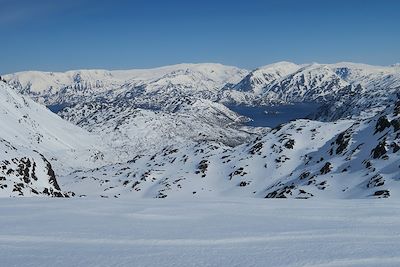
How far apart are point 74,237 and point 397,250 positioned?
7.17m

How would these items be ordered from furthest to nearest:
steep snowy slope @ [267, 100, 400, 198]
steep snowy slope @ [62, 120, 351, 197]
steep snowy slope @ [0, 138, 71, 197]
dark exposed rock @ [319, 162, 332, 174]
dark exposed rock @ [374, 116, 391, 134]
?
steep snowy slope @ [62, 120, 351, 197] → dark exposed rock @ [374, 116, 391, 134] → dark exposed rock @ [319, 162, 332, 174] → steep snowy slope @ [267, 100, 400, 198] → steep snowy slope @ [0, 138, 71, 197]

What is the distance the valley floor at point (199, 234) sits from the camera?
8.27m

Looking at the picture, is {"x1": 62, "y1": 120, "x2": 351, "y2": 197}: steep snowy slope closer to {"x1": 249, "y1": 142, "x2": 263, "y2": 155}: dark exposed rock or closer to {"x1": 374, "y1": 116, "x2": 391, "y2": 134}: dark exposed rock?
{"x1": 249, "y1": 142, "x2": 263, "y2": 155}: dark exposed rock

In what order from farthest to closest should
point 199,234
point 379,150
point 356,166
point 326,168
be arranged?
point 326,168
point 356,166
point 379,150
point 199,234

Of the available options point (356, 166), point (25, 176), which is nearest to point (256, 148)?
point (356, 166)

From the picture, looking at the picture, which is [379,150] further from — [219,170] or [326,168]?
[219,170]

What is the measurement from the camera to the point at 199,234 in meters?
10.5

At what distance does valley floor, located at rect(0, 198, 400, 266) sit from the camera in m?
8.27

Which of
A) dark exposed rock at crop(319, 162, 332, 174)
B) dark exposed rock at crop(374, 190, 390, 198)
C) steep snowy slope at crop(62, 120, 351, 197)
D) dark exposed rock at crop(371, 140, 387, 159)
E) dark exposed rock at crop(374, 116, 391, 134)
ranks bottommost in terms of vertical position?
steep snowy slope at crop(62, 120, 351, 197)

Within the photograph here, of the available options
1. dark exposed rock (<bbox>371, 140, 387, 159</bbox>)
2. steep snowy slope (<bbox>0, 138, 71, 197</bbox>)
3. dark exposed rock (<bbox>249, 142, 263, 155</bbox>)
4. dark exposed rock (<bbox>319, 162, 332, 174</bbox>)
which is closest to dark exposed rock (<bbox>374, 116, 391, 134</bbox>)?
dark exposed rock (<bbox>371, 140, 387, 159</bbox>)

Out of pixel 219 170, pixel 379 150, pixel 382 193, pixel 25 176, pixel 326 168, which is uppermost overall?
pixel 25 176

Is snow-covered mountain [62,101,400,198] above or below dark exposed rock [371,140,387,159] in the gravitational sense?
below

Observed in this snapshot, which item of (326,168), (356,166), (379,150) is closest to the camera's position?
(379,150)

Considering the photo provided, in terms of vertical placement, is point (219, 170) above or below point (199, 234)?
below
